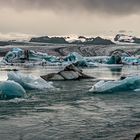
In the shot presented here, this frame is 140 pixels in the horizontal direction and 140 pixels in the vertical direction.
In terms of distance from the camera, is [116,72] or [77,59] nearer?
[116,72]

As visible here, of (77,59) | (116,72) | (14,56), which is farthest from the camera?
(14,56)

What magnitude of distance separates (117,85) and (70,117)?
797 cm

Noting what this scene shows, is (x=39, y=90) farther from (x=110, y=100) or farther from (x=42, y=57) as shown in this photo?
(x=42, y=57)

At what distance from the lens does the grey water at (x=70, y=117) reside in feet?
34.3

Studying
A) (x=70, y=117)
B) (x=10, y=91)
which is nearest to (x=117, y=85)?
(x=10, y=91)

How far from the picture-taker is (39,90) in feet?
68.4

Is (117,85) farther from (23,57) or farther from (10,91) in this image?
(23,57)

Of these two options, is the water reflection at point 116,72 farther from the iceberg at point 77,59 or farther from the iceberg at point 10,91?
the iceberg at point 10,91

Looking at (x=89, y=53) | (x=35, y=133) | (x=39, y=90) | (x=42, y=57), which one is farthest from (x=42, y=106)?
(x=89, y=53)

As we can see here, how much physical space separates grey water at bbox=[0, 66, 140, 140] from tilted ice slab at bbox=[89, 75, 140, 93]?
1139 millimetres

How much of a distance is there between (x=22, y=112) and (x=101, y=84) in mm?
7459

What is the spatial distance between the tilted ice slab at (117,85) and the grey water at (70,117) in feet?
3.74

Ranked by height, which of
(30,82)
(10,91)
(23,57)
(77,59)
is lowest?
(23,57)

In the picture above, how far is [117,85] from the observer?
20.4m
